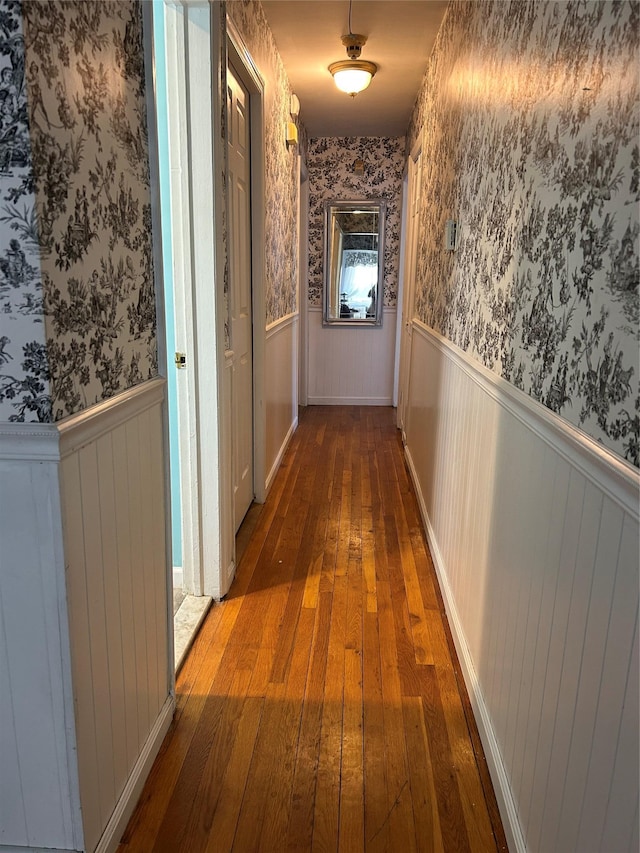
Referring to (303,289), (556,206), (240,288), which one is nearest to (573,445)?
(556,206)

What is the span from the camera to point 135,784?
144cm

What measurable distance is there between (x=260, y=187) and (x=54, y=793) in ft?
8.77

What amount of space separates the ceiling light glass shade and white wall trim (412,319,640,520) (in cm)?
254

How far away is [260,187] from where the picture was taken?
3.06m

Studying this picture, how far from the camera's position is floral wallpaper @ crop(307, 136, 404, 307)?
567 cm

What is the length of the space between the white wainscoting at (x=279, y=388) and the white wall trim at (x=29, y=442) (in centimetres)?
231

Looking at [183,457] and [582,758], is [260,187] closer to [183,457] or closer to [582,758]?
[183,457]

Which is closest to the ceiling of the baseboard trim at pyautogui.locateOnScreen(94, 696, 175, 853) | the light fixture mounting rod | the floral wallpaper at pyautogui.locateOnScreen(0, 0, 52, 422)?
the light fixture mounting rod

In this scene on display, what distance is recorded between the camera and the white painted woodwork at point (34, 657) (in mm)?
1039

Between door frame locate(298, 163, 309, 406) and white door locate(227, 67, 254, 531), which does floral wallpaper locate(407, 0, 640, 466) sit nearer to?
white door locate(227, 67, 254, 531)

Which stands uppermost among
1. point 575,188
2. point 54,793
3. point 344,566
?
point 575,188

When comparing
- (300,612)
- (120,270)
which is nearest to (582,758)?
(120,270)

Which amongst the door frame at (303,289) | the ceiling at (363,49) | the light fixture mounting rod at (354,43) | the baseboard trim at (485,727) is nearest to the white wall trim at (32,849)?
the baseboard trim at (485,727)

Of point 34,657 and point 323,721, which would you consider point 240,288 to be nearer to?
point 323,721
